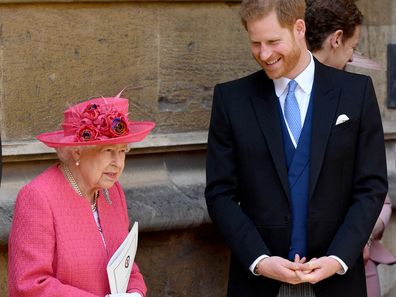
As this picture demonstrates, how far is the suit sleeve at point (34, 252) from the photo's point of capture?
148 inches

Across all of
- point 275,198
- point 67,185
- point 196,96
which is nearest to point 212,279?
point 196,96

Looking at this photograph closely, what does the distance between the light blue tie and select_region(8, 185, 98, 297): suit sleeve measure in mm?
1064

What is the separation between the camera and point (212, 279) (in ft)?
18.5

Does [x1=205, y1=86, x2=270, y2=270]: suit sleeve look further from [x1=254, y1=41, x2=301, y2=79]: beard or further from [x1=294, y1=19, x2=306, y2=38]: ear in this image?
[x1=294, y1=19, x2=306, y2=38]: ear

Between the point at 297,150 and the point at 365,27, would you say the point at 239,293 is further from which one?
the point at 365,27

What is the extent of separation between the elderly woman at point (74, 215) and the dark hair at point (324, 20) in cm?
116

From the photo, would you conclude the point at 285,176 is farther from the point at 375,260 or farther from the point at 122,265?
the point at 375,260

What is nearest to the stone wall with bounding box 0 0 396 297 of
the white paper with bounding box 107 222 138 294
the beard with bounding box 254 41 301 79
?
the white paper with bounding box 107 222 138 294

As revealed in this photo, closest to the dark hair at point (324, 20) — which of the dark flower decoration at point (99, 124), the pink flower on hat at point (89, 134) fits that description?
the dark flower decoration at point (99, 124)

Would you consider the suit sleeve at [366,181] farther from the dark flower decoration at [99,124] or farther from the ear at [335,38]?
the dark flower decoration at [99,124]

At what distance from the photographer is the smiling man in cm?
435

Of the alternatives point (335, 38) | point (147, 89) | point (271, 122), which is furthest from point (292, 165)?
point (147, 89)

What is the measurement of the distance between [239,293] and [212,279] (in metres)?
1.13

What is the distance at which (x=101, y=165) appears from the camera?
394cm
